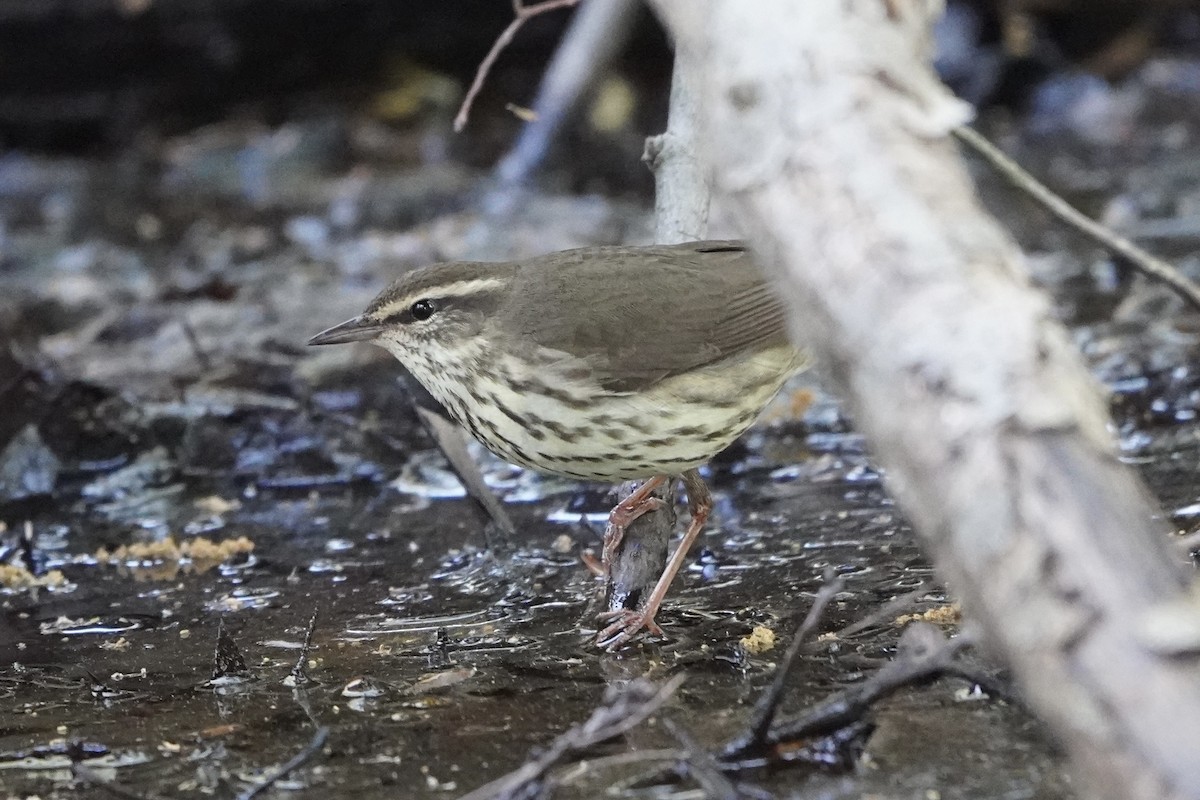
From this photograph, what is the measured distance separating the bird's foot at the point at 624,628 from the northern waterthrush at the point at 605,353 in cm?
24

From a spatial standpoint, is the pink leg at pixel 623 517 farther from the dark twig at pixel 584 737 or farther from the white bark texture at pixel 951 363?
the white bark texture at pixel 951 363

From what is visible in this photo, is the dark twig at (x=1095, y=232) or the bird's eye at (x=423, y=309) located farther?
the bird's eye at (x=423, y=309)

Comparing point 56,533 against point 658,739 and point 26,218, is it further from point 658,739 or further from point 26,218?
point 26,218

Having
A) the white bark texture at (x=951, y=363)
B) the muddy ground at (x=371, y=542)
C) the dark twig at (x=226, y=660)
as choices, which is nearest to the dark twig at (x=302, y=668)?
the muddy ground at (x=371, y=542)

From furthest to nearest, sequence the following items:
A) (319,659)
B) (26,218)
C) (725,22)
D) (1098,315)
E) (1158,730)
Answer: (26,218)
(1098,315)
(319,659)
(725,22)
(1158,730)

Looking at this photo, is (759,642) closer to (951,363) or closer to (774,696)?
(774,696)

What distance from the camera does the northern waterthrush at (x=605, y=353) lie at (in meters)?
4.05

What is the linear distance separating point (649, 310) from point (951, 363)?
7.38 ft

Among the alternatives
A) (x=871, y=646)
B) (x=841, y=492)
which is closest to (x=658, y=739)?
(x=871, y=646)

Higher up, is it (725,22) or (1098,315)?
(725,22)

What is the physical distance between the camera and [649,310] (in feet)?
14.1

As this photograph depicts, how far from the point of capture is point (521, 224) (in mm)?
8711

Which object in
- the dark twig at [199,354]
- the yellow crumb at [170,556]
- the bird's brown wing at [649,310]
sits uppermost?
the bird's brown wing at [649,310]

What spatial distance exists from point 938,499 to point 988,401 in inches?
6.1
